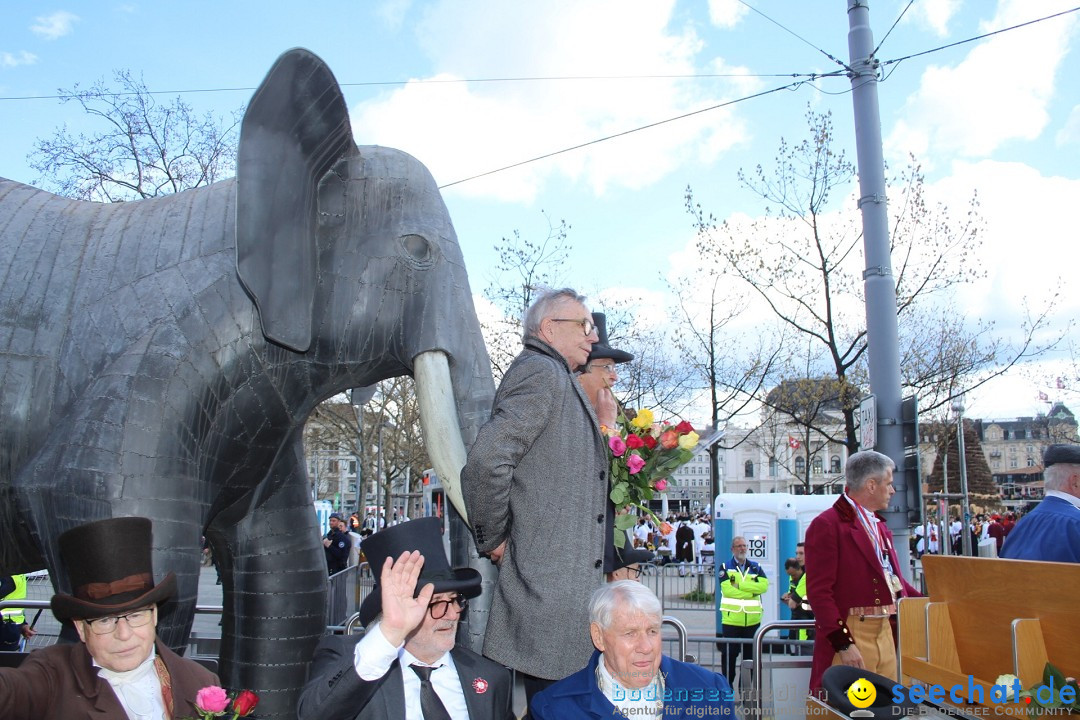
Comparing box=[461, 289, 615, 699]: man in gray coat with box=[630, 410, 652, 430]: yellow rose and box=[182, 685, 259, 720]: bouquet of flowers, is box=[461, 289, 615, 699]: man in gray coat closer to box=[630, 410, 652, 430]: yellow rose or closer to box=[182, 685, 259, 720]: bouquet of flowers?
box=[630, 410, 652, 430]: yellow rose

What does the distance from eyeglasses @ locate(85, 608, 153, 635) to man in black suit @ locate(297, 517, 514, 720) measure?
0.54m

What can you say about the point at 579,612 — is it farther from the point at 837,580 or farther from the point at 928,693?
the point at 837,580

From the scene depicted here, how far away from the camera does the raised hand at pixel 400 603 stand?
2.49m

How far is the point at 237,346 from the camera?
3.72 meters

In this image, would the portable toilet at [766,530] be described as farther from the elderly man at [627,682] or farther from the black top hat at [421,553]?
the black top hat at [421,553]

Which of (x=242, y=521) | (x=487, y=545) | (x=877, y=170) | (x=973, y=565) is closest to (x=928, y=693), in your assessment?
(x=973, y=565)

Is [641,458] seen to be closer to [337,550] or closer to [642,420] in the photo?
[642,420]

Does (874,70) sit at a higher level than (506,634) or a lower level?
higher

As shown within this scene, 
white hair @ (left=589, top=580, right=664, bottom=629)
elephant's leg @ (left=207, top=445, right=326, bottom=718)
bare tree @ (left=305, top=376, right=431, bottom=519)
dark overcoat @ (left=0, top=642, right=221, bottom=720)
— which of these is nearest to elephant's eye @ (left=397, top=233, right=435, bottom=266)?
elephant's leg @ (left=207, top=445, right=326, bottom=718)

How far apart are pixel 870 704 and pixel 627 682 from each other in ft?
3.23

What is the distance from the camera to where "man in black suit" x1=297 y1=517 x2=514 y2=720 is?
103 inches

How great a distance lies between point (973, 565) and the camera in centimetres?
348

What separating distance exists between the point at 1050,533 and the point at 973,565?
3.24ft

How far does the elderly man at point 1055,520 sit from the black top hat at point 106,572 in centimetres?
354
